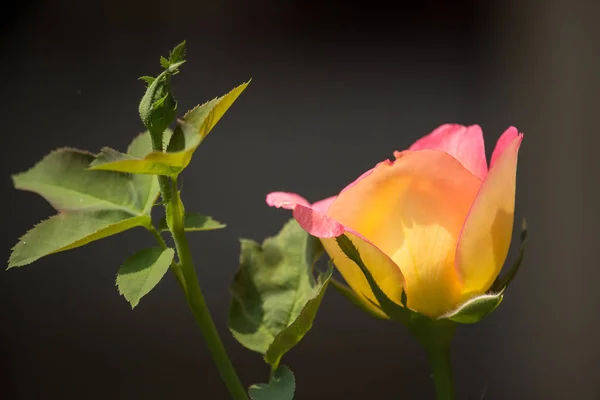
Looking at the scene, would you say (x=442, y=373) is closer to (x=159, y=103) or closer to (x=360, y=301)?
(x=360, y=301)

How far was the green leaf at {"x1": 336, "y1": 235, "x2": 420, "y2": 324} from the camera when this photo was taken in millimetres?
274

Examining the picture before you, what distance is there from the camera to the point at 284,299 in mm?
326

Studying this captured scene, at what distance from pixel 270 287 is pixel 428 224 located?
9 cm

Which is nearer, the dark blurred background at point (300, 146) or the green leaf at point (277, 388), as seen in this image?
the green leaf at point (277, 388)

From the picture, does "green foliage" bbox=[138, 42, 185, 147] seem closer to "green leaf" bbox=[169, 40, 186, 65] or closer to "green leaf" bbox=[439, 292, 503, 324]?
"green leaf" bbox=[169, 40, 186, 65]

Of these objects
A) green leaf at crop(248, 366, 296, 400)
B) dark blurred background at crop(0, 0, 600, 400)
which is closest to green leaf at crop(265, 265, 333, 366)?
green leaf at crop(248, 366, 296, 400)

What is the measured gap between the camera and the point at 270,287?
1.08 ft

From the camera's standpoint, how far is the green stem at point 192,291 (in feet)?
0.88

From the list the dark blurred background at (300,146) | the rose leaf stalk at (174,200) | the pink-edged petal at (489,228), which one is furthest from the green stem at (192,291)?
the dark blurred background at (300,146)

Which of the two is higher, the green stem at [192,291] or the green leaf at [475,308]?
the green stem at [192,291]

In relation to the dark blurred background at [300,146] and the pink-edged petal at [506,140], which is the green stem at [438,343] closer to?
the pink-edged petal at [506,140]

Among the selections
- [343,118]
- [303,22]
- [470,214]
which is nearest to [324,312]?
[343,118]

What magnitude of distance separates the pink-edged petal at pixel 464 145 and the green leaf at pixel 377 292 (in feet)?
A: 0.22

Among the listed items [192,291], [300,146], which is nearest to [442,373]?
[192,291]
